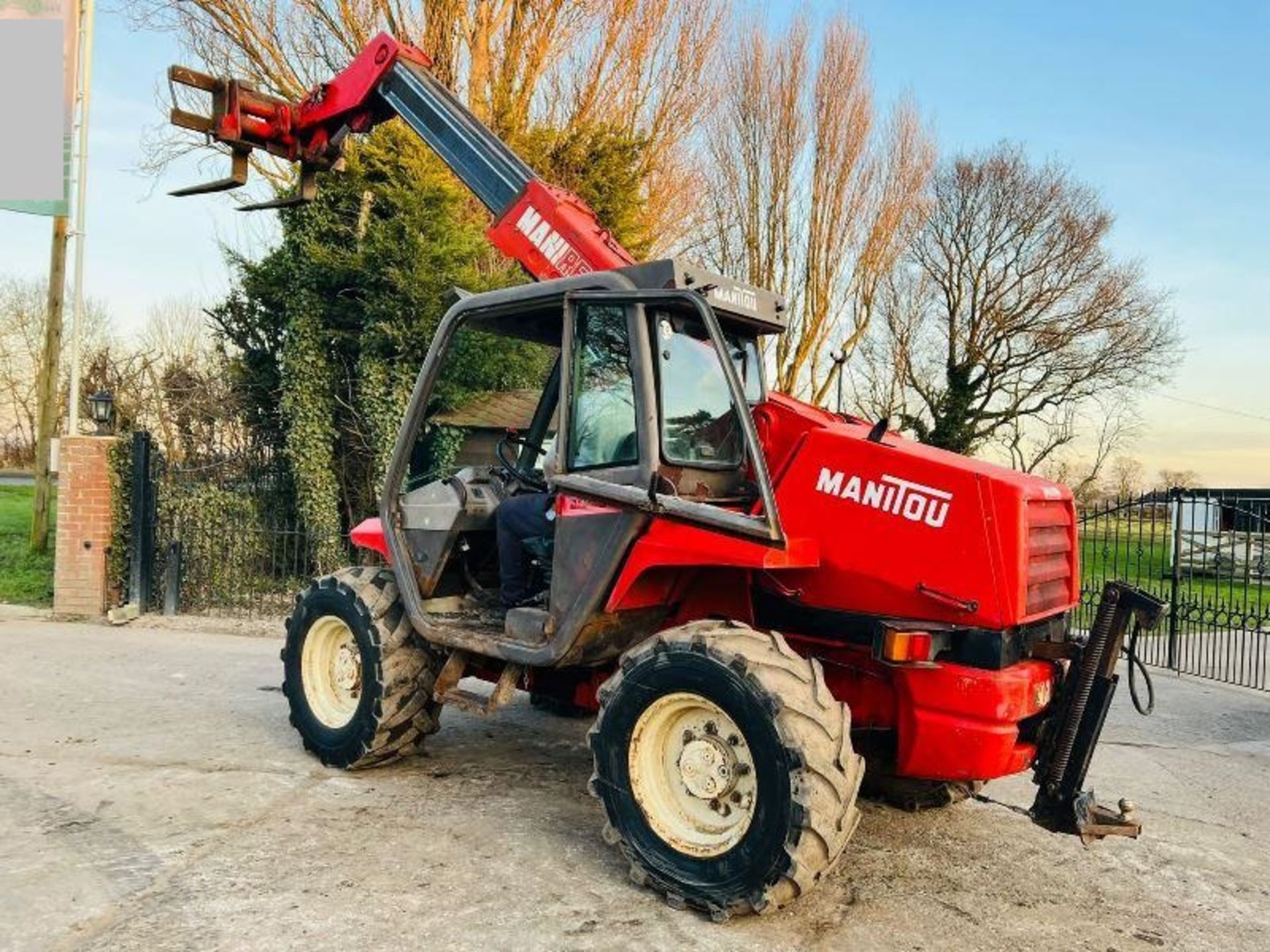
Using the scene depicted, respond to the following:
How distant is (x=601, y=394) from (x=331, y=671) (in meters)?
2.46

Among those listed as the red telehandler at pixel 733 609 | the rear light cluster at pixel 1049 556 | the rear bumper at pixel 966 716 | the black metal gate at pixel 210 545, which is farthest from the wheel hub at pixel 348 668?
Answer: the black metal gate at pixel 210 545

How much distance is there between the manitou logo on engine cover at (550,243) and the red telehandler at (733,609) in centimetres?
63

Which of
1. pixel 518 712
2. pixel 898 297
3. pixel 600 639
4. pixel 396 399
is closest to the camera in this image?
pixel 600 639

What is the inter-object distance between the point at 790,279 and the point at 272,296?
1093 centimetres

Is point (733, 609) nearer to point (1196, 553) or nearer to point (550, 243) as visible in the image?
point (550, 243)

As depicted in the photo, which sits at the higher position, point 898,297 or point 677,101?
point 677,101

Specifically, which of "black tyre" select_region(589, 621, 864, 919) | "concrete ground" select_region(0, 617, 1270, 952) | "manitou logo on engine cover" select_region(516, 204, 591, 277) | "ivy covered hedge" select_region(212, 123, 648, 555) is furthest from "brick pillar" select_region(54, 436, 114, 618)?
"black tyre" select_region(589, 621, 864, 919)

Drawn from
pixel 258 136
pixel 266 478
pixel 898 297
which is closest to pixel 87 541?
pixel 266 478

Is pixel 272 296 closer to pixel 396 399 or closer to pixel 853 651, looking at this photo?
pixel 396 399

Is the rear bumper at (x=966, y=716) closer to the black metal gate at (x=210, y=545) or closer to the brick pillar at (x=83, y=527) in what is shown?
the black metal gate at (x=210, y=545)

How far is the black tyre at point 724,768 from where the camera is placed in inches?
131

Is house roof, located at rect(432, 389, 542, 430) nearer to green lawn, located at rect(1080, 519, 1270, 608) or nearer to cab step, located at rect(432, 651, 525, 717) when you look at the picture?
cab step, located at rect(432, 651, 525, 717)

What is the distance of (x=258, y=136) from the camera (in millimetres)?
6332

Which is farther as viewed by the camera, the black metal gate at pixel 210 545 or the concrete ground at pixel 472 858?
the black metal gate at pixel 210 545
